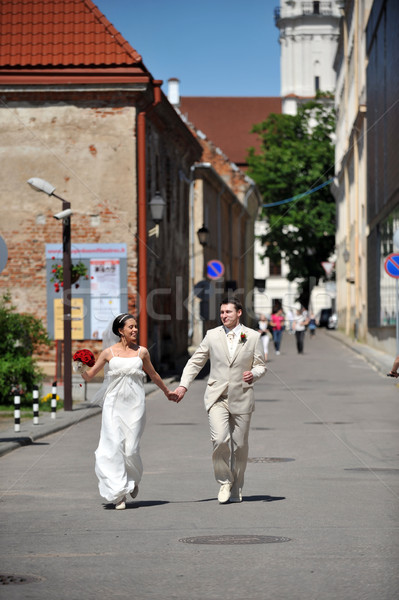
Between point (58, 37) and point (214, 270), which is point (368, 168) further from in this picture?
point (58, 37)

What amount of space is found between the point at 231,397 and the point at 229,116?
102 metres

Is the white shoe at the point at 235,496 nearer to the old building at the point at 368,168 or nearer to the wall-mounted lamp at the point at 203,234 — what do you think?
the old building at the point at 368,168

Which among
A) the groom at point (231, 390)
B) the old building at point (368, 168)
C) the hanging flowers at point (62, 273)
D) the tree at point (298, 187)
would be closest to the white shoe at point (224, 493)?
the groom at point (231, 390)

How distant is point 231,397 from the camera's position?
8961 millimetres

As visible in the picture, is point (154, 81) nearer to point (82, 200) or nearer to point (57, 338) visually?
point (82, 200)

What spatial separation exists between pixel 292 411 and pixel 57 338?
9055 mm

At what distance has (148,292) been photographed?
26.4 meters

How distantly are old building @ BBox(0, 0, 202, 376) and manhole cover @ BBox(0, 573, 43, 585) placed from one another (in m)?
19.2

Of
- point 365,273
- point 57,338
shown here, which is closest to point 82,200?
point 57,338

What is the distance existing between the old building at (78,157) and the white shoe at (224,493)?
1660 cm

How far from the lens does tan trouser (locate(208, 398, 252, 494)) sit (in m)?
8.84

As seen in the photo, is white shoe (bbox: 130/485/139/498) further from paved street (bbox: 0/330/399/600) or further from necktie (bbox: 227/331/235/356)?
necktie (bbox: 227/331/235/356)

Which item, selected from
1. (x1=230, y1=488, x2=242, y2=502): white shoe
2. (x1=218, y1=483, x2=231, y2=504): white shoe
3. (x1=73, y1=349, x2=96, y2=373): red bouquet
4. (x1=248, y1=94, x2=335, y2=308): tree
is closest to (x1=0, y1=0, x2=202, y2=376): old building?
(x1=73, y1=349, x2=96, y2=373): red bouquet

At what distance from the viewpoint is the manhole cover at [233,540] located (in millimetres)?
7023
